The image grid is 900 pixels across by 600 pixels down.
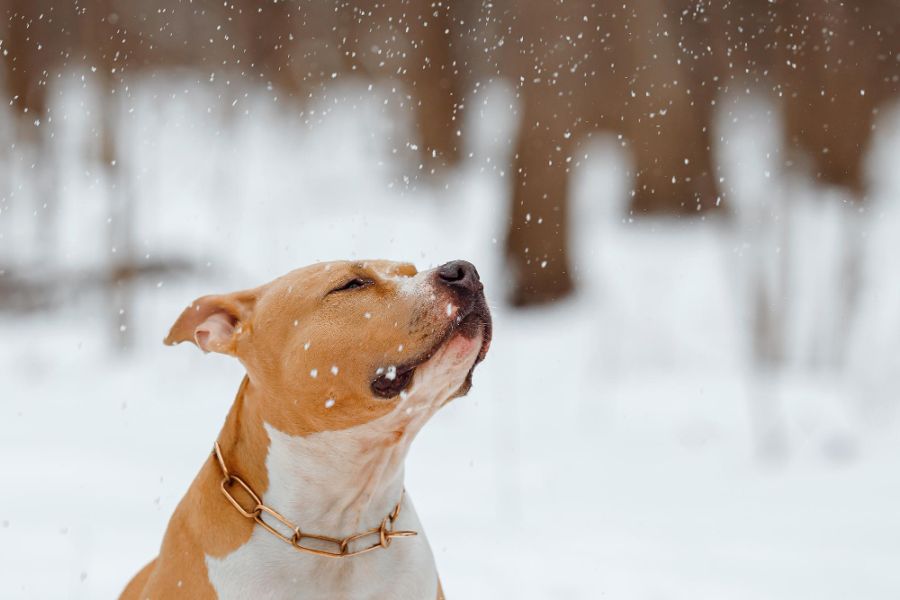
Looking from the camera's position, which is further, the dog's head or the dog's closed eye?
the dog's closed eye

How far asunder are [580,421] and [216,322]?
500 centimetres

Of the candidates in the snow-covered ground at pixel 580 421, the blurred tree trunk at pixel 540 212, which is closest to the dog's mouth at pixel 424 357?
the snow-covered ground at pixel 580 421

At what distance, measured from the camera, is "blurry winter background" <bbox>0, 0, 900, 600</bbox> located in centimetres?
579

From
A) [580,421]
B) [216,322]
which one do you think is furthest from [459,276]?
[580,421]

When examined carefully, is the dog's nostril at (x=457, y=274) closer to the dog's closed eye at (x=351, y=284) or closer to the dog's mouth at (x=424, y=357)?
the dog's mouth at (x=424, y=357)

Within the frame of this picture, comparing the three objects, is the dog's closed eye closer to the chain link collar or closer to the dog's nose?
the dog's nose

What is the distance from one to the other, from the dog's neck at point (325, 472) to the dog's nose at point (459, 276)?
369 mm

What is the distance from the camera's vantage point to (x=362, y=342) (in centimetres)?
278

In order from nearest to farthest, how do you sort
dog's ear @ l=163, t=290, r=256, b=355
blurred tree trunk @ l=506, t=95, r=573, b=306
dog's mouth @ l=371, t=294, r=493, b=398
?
1. dog's mouth @ l=371, t=294, r=493, b=398
2. dog's ear @ l=163, t=290, r=256, b=355
3. blurred tree trunk @ l=506, t=95, r=573, b=306

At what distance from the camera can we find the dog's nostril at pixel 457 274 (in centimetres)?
278

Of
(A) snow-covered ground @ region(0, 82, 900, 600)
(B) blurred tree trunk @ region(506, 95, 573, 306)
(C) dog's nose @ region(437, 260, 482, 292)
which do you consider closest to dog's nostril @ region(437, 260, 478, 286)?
(C) dog's nose @ region(437, 260, 482, 292)

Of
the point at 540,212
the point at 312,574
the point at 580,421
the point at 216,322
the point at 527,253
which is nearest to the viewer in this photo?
the point at 312,574

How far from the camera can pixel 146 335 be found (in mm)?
10656

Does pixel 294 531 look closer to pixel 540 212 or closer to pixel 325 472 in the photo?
pixel 325 472
